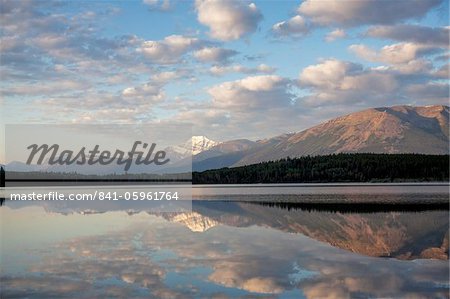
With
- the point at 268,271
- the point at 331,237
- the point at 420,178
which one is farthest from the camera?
the point at 420,178

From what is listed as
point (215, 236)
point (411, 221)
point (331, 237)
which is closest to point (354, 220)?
point (411, 221)

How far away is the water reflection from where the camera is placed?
19.6 m

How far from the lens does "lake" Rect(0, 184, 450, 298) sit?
64.1 ft

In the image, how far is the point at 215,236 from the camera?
3547 cm

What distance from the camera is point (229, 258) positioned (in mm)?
26500

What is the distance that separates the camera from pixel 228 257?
88.0 ft

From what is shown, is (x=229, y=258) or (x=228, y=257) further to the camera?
(x=228, y=257)

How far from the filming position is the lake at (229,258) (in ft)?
64.1

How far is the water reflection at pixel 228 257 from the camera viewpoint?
771 inches

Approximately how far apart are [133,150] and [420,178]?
14532 cm

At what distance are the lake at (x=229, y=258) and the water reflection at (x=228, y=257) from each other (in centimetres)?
5

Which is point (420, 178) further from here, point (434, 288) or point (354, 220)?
point (434, 288)

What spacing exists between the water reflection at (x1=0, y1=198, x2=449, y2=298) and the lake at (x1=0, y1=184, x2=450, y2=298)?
5cm

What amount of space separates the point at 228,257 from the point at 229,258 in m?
0.33
